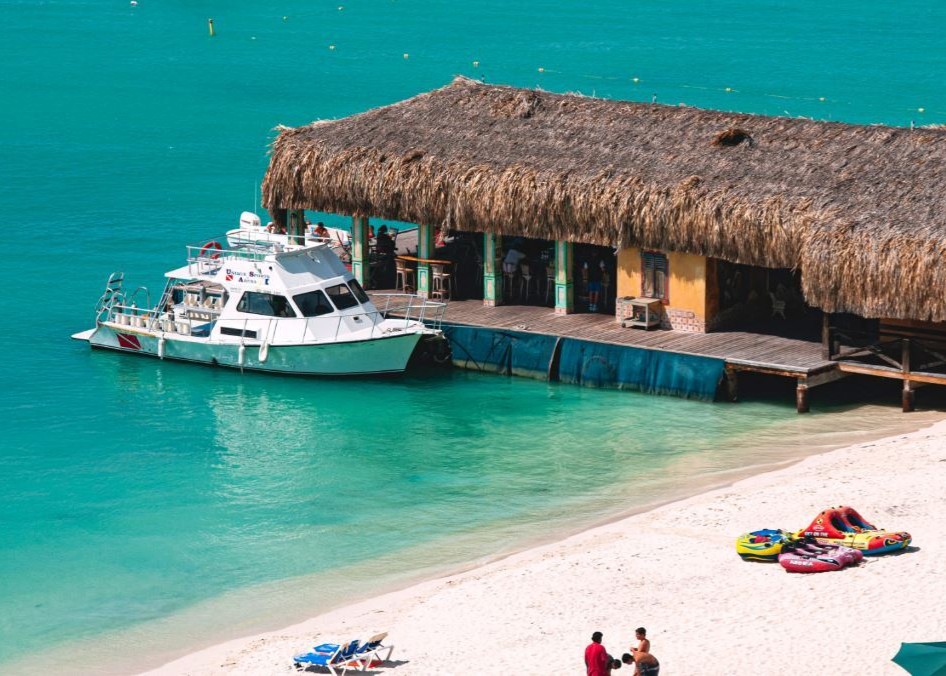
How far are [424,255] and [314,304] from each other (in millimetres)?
3841

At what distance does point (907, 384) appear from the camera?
36438mm

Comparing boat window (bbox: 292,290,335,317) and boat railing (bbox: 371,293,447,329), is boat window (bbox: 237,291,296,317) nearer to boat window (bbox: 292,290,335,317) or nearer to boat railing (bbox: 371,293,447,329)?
boat window (bbox: 292,290,335,317)

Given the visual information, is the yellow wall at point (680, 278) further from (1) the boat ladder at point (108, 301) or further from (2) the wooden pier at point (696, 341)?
(1) the boat ladder at point (108, 301)

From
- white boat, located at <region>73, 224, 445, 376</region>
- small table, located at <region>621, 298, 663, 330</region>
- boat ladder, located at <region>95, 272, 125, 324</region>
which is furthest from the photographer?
boat ladder, located at <region>95, 272, 125, 324</region>

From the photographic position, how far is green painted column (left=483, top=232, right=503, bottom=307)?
42025 millimetres

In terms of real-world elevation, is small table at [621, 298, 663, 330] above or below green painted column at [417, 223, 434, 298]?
below

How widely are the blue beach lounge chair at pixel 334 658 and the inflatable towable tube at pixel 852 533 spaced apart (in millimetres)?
7782

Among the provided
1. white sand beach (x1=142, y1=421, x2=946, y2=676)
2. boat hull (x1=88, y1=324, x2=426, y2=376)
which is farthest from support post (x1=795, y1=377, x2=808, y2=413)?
boat hull (x1=88, y1=324, x2=426, y2=376)

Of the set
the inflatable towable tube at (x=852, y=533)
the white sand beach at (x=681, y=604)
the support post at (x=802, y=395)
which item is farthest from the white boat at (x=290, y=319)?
the inflatable towable tube at (x=852, y=533)

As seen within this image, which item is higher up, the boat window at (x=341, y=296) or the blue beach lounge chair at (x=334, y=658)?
the boat window at (x=341, y=296)

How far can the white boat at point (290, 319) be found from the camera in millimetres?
40625

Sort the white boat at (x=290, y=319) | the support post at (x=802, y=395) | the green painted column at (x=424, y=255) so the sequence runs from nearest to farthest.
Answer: the support post at (x=802, y=395) → the white boat at (x=290, y=319) → the green painted column at (x=424, y=255)

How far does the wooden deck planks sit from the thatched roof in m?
1.80

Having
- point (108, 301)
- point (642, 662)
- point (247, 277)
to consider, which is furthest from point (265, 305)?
point (642, 662)
